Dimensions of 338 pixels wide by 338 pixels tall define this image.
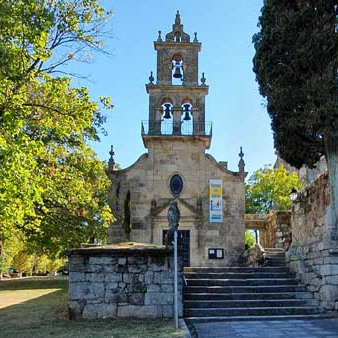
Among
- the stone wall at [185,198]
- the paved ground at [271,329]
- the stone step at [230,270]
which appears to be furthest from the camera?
the stone wall at [185,198]

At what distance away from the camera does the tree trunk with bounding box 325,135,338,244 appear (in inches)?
387

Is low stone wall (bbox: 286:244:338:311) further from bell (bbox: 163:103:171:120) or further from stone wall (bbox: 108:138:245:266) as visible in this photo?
bell (bbox: 163:103:171:120)

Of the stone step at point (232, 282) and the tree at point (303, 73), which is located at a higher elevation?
the tree at point (303, 73)

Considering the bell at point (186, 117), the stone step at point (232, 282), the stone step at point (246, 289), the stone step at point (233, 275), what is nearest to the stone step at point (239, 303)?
the stone step at point (246, 289)

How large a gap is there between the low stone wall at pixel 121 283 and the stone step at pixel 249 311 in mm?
444

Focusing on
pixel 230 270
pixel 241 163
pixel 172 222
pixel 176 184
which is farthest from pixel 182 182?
pixel 172 222

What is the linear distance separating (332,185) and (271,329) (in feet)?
12.4

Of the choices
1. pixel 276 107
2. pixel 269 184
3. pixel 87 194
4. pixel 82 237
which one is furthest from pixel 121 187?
pixel 269 184

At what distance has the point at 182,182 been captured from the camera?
71.7 feet

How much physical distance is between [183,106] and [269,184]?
13098mm

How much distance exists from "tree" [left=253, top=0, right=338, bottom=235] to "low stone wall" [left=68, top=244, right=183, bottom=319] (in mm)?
4126

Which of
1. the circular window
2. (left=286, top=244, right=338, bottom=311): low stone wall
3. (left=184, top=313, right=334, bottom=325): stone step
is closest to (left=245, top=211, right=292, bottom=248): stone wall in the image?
the circular window

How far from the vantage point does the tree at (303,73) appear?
380 inches

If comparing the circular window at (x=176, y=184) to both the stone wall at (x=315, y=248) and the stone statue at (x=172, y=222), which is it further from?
the stone statue at (x=172, y=222)
